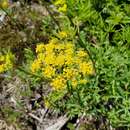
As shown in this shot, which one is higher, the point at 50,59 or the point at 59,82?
the point at 50,59

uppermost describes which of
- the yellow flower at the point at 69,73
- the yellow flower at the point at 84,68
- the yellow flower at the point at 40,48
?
the yellow flower at the point at 40,48

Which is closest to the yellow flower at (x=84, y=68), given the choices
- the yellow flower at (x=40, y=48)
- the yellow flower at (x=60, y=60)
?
the yellow flower at (x=60, y=60)

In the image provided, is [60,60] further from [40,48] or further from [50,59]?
[40,48]

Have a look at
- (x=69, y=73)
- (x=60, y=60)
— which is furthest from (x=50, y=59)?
(x=69, y=73)

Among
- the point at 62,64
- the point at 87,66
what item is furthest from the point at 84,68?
the point at 62,64

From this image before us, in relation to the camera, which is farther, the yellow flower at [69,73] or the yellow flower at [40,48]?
the yellow flower at [40,48]

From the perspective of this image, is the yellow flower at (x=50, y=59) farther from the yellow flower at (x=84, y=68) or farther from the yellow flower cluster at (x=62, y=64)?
the yellow flower at (x=84, y=68)

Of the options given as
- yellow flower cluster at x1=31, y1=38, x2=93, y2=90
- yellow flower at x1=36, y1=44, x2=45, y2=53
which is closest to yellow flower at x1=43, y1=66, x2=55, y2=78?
yellow flower cluster at x1=31, y1=38, x2=93, y2=90

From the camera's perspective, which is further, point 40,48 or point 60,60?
point 40,48

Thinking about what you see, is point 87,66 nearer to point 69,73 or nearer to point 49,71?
point 69,73
